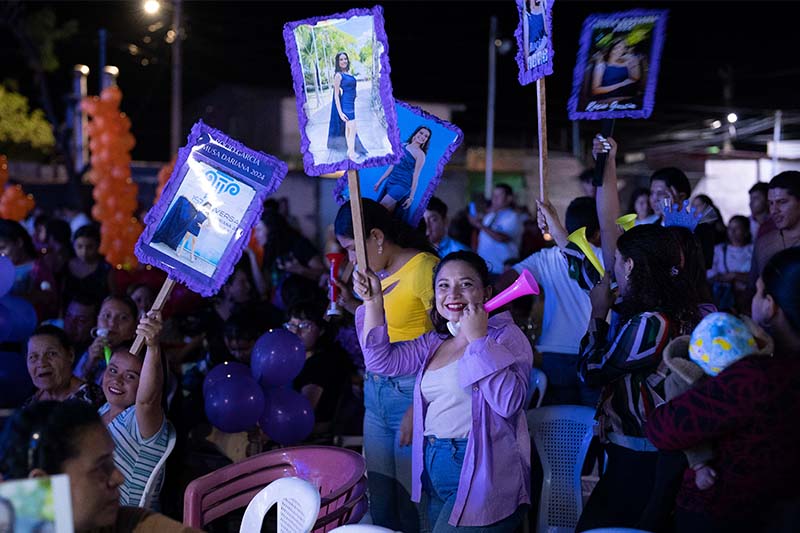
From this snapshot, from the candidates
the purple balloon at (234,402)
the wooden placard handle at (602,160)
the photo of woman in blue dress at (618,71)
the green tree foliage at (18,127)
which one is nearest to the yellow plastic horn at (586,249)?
the wooden placard handle at (602,160)

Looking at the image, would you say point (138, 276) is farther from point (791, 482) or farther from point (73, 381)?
point (791, 482)

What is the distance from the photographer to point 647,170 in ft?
64.0

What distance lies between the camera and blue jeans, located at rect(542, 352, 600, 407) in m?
4.73

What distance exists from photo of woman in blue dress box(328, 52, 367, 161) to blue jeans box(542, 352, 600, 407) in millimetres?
1886

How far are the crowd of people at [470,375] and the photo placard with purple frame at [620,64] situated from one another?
0.20 metres

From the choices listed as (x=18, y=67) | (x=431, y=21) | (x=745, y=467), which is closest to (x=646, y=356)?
(x=745, y=467)

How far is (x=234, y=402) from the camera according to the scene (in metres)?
4.46

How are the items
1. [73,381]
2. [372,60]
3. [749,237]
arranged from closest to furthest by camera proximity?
[372,60]
[73,381]
[749,237]

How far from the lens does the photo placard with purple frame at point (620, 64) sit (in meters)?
4.18

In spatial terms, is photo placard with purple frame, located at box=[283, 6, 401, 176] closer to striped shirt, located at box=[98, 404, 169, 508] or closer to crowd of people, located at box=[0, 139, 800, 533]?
crowd of people, located at box=[0, 139, 800, 533]

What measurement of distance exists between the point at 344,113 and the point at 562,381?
6.76ft

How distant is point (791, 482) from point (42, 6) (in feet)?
82.0

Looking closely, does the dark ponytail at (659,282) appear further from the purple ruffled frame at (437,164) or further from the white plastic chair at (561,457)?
the purple ruffled frame at (437,164)

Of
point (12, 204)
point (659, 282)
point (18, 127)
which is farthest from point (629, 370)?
point (18, 127)
